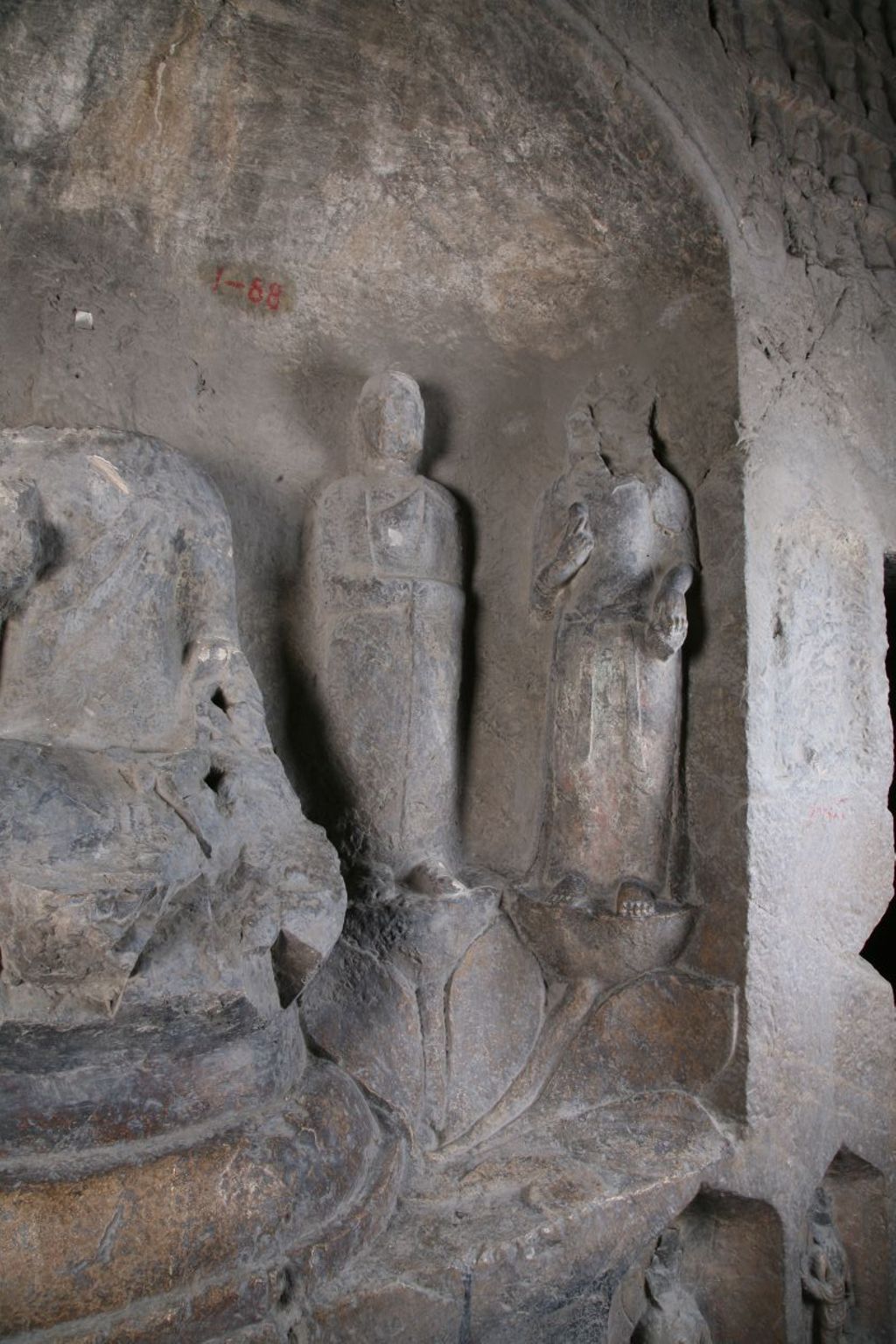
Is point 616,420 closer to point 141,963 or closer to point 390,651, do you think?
point 390,651

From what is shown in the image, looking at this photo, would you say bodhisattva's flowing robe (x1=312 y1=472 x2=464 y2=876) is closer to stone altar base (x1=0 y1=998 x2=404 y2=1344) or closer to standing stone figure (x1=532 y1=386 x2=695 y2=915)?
standing stone figure (x1=532 y1=386 x2=695 y2=915)

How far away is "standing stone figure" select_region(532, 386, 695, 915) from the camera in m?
2.71

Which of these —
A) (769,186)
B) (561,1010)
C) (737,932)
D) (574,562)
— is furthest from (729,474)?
(561,1010)

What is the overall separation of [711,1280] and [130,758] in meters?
1.97

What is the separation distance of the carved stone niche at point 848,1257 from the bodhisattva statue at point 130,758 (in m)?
1.63

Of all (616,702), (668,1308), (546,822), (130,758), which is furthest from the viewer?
(546,822)

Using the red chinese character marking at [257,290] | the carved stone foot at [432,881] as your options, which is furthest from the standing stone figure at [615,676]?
the red chinese character marking at [257,290]

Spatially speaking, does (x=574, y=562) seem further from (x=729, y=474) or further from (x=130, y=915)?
(x=130, y=915)

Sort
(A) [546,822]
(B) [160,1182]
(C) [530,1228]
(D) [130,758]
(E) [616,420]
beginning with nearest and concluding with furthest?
(B) [160,1182] → (D) [130,758] → (C) [530,1228] → (A) [546,822] → (E) [616,420]

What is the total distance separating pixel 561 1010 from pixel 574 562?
1206 millimetres

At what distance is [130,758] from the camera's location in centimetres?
205

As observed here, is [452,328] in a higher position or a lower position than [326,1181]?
higher

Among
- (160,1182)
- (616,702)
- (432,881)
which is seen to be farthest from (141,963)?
(616,702)

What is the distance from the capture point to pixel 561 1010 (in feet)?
9.05
